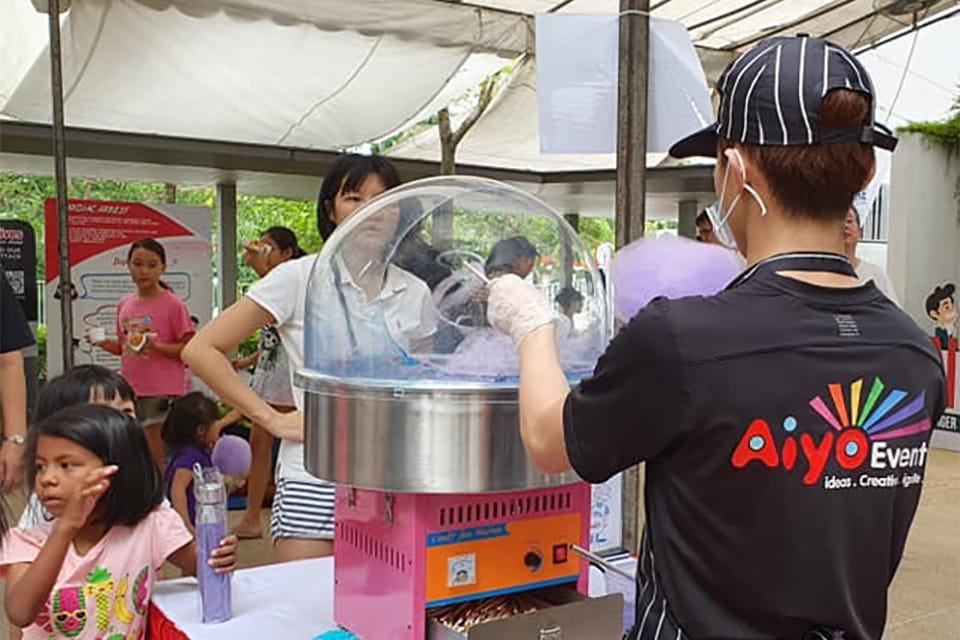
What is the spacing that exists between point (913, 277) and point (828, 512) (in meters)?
7.53

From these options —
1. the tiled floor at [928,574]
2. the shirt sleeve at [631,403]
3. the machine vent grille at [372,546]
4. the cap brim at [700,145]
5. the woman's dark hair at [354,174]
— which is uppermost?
the woman's dark hair at [354,174]

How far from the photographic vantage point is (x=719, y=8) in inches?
185

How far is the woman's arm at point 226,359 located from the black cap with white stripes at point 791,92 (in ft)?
3.97

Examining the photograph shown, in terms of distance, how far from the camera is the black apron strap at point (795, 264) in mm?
939

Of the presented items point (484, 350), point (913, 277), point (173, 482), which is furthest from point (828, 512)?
point (913, 277)

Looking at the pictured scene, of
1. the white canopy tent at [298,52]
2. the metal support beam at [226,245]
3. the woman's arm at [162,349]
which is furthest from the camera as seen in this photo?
the metal support beam at [226,245]

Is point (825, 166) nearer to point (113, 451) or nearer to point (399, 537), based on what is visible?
point (399, 537)

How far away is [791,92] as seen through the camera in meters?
0.90

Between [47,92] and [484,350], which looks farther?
[47,92]

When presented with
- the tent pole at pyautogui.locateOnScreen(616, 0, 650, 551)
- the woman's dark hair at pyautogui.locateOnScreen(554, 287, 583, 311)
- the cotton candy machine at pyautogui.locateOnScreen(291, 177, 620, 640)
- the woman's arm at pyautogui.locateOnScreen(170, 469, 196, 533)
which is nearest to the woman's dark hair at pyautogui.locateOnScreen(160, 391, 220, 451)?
Answer: the woman's arm at pyautogui.locateOnScreen(170, 469, 196, 533)

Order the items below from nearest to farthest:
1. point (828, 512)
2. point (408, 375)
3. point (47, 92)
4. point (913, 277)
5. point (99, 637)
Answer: point (828, 512), point (408, 375), point (99, 637), point (47, 92), point (913, 277)

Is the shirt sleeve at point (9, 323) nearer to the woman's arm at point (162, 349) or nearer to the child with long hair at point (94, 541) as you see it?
the child with long hair at point (94, 541)

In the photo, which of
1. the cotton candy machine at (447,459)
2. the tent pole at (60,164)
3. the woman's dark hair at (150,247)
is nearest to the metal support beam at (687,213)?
the woman's dark hair at (150,247)

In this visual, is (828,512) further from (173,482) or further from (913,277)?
(913,277)
